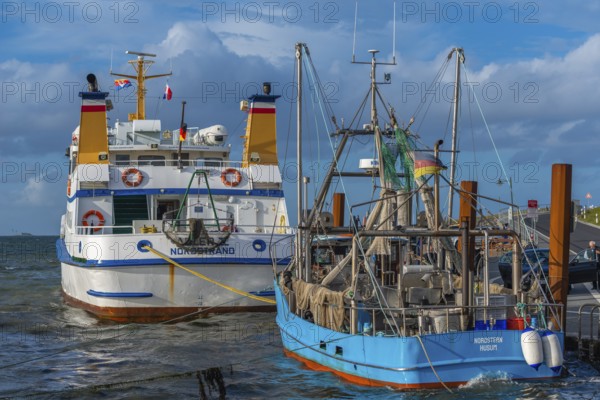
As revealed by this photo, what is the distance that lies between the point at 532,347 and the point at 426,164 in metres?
4.13

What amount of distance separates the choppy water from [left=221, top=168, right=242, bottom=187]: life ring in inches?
204

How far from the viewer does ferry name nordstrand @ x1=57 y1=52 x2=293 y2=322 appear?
28297mm

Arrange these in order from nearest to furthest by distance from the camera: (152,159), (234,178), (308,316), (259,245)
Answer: (308,316) < (259,245) < (234,178) < (152,159)

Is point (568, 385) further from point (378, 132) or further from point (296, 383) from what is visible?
point (378, 132)

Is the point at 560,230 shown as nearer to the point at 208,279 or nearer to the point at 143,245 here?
the point at 208,279

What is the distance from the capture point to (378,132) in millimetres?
22688

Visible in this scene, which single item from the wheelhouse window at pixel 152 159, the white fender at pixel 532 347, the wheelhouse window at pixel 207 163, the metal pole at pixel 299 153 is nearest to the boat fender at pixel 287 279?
the metal pole at pixel 299 153

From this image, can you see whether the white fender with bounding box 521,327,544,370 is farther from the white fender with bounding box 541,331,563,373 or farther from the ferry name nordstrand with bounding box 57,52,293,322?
the ferry name nordstrand with bounding box 57,52,293,322

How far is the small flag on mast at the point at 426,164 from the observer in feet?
60.3

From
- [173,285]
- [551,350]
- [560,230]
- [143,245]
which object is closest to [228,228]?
[173,285]

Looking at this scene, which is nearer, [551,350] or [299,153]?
[551,350]

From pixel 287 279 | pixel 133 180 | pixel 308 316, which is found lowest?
pixel 308 316

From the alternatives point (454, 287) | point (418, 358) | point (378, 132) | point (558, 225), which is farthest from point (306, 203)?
point (418, 358)

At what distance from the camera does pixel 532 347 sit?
16859 millimetres
